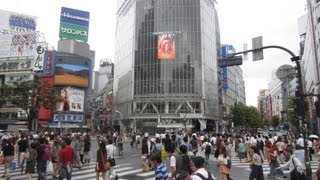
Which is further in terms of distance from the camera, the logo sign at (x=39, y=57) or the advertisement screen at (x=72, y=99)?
the advertisement screen at (x=72, y=99)

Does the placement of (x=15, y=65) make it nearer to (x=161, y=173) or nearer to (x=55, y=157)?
(x=55, y=157)

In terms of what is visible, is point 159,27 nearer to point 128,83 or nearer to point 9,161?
point 128,83

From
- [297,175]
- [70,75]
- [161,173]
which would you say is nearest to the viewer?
[161,173]

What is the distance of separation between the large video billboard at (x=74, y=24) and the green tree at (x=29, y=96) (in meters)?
42.4

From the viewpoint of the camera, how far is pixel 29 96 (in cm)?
4872

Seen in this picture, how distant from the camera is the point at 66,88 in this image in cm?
8281

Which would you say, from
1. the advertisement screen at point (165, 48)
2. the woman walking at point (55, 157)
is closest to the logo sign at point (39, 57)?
the advertisement screen at point (165, 48)

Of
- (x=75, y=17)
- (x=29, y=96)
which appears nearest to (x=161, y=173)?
(x=29, y=96)

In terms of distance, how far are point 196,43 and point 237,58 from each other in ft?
214

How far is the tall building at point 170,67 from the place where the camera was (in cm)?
7806

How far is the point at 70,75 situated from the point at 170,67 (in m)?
23.0

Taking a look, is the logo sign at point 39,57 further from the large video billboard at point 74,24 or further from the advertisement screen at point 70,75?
the large video billboard at point 74,24

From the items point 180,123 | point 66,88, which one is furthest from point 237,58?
point 66,88

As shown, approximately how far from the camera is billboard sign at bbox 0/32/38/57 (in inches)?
3130
